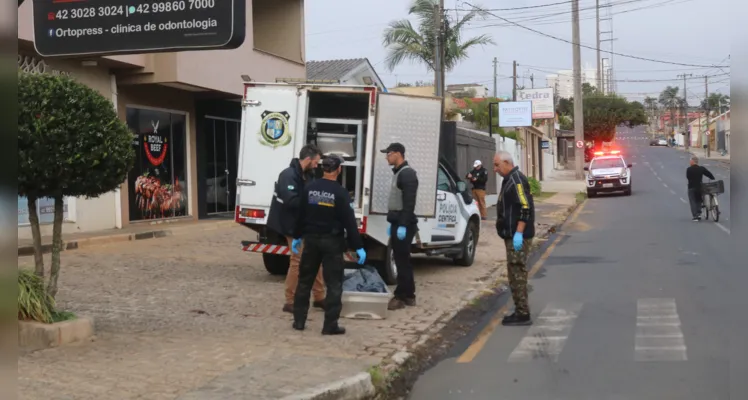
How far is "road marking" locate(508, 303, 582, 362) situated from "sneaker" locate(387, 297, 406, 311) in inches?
62.1

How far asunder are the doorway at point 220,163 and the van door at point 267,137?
9917mm

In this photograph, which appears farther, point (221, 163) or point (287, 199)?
point (221, 163)

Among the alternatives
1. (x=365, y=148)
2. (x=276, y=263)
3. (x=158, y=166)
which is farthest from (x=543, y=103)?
(x=365, y=148)

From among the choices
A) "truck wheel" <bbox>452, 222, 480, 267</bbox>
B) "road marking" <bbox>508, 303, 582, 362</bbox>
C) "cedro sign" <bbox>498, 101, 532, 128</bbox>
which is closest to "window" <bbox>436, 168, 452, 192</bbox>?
"truck wheel" <bbox>452, 222, 480, 267</bbox>

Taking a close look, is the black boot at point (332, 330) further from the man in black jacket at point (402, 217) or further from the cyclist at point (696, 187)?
the cyclist at point (696, 187)

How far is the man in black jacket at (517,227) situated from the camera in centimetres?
821

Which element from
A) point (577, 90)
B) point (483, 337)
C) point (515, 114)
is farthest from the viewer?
point (577, 90)

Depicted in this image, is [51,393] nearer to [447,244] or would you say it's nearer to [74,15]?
[74,15]

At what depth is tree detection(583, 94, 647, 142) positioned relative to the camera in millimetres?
67875

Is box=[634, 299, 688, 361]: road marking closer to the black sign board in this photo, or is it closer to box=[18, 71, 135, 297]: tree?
Result: the black sign board

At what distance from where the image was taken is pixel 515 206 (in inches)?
325

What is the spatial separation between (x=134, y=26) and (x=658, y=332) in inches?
232

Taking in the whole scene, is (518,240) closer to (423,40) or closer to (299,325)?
(299,325)

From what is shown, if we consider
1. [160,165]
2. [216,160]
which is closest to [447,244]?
[160,165]
